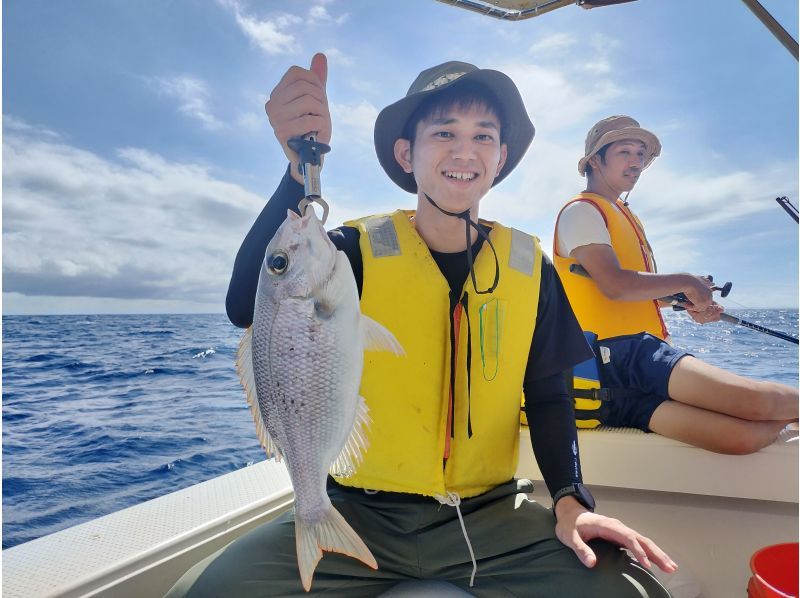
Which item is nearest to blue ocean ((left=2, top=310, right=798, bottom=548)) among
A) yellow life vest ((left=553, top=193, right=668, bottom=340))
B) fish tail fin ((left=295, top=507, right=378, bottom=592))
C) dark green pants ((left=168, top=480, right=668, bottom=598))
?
yellow life vest ((left=553, top=193, right=668, bottom=340))

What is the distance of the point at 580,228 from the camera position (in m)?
Answer: 3.33

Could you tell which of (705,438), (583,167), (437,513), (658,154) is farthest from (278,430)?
(658,154)

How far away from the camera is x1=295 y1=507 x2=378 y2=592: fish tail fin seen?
51.5 inches

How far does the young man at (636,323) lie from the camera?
2.61m

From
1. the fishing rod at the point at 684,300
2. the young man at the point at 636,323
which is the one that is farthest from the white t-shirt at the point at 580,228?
the fishing rod at the point at 684,300

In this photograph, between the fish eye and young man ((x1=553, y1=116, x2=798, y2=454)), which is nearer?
the fish eye

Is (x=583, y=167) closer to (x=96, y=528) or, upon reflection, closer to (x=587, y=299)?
(x=587, y=299)

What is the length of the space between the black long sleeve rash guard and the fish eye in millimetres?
415

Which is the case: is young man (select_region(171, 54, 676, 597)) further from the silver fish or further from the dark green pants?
the silver fish

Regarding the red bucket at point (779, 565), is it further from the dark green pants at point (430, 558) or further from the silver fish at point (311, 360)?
the silver fish at point (311, 360)

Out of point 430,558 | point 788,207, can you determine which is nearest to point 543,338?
point 430,558

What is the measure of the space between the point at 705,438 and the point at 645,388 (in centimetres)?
39

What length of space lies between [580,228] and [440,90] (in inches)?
61.7

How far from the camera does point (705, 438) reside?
2.61 metres
